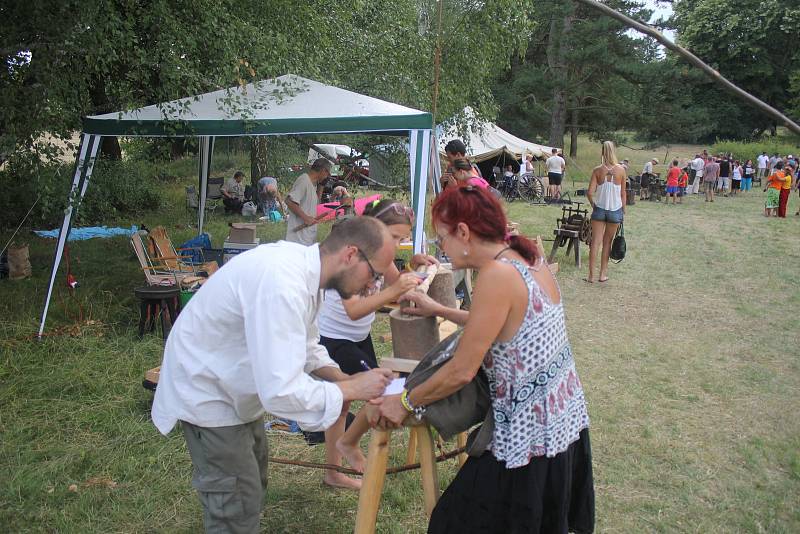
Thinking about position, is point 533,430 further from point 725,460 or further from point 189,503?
point 725,460

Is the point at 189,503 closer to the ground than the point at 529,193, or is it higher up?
closer to the ground

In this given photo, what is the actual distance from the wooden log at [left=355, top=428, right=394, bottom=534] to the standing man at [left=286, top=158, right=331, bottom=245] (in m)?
4.94

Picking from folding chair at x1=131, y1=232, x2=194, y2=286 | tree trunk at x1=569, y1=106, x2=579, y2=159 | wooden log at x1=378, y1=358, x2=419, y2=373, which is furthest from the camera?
tree trunk at x1=569, y1=106, x2=579, y2=159

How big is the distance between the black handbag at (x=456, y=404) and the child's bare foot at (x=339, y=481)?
160 centimetres

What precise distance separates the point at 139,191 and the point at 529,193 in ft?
39.7

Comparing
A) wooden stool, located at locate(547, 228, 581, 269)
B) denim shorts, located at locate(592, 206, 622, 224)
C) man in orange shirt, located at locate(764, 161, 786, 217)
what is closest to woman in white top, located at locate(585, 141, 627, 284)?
denim shorts, located at locate(592, 206, 622, 224)

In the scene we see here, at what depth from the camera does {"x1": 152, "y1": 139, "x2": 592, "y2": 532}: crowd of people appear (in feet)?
6.59

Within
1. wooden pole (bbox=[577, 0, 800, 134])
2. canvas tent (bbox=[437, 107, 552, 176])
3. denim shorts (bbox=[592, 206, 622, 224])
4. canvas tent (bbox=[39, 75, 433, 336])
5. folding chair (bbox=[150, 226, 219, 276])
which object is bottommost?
folding chair (bbox=[150, 226, 219, 276])

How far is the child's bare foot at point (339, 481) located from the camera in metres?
3.85

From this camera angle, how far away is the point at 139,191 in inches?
625

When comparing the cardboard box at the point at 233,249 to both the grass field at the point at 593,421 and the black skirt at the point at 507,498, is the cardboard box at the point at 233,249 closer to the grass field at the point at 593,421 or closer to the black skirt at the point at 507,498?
the grass field at the point at 593,421

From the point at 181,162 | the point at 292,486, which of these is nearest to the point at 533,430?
the point at 292,486

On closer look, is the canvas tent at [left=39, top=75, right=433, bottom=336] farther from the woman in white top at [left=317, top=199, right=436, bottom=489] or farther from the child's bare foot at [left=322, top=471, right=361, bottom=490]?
the child's bare foot at [left=322, top=471, right=361, bottom=490]

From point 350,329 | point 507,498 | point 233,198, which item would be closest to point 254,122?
point 350,329
